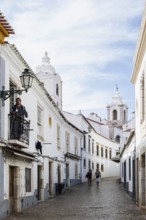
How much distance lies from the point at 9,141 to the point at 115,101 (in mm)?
61852

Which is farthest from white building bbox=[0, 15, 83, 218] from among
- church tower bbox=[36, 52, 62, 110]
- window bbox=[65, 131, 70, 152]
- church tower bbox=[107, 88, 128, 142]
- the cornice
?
church tower bbox=[107, 88, 128, 142]

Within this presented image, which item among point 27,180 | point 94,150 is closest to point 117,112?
point 94,150

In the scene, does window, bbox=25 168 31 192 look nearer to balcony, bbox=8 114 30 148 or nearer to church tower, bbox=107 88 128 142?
balcony, bbox=8 114 30 148

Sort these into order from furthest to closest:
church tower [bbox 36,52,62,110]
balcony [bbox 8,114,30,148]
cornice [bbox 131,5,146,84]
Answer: church tower [bbox 36,52,62,110] < balcony [bbox 8,114,30,148] < cornice [bbox 131,5,146,84]

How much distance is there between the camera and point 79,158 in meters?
38.4

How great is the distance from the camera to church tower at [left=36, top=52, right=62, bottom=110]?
147 ft

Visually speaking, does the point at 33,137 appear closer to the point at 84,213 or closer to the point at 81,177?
the point at 84,213

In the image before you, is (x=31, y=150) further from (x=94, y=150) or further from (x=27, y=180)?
(x=94, y=150)

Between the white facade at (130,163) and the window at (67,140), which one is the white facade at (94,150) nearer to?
the window at (67,140)

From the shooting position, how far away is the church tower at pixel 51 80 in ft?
147

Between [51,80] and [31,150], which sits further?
[51,80]

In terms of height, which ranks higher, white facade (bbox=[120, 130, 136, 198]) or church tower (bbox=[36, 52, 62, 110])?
church tower (bbox=[36, 52, 62, 110])

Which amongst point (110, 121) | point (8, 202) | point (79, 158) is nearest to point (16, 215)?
point (8, 202)

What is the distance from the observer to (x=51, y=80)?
45.4 metres
